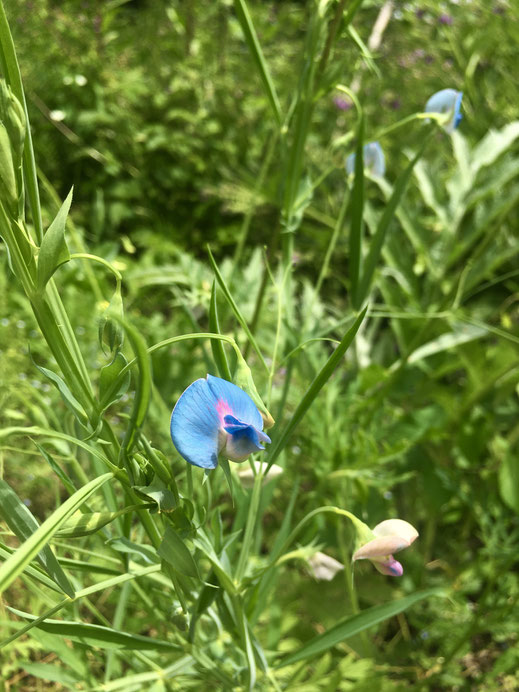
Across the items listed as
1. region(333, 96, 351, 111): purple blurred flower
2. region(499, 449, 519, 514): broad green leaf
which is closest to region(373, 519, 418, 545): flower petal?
region(499, 449, 519, 514): broad green leaf

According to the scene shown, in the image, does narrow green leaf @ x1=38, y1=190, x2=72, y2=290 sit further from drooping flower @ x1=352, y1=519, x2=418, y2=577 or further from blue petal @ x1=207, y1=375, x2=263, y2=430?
drooping flower @ x1=352, y1=519, x2=418, y2=577

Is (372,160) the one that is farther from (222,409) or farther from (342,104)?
(342,104)

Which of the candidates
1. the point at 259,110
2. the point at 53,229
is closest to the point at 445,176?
the point at 259,110

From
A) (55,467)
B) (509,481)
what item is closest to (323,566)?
(55,467)

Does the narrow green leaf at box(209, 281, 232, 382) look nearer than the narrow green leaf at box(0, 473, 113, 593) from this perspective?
No

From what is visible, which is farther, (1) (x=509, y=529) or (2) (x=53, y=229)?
(1) (x=509, y=529)

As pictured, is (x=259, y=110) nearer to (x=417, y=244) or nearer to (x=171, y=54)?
(x=171, y=54)
